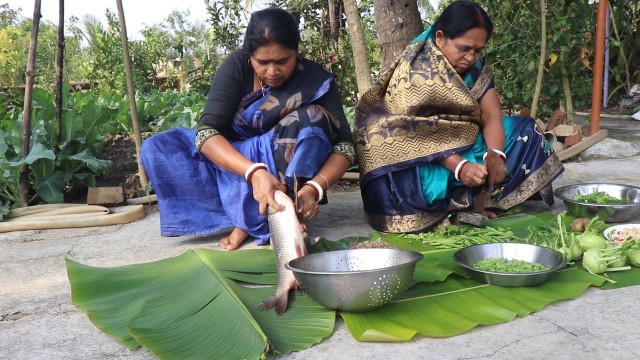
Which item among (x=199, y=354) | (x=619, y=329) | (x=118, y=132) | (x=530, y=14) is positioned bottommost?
(x=619, y=329)

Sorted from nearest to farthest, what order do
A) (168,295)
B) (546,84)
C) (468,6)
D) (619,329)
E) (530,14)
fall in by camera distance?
(619,329) < (168,295) < (468,6) < (530,14) < (546,84)

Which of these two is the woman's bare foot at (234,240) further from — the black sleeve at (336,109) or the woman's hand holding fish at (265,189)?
the black sleeve at (336,109)

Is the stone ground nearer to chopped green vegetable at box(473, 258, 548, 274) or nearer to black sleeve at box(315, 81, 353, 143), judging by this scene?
chopped green vegetable at box(473, 258, 548, 274)

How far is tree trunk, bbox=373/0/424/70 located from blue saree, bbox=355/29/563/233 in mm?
1131

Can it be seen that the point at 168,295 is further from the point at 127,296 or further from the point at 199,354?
the point at 199,354

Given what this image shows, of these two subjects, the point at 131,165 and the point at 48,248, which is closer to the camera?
the point at 48,248

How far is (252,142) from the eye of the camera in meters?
2.95

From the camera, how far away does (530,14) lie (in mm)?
5359

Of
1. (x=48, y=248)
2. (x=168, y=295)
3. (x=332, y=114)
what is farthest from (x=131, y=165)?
(x=168, y=295)

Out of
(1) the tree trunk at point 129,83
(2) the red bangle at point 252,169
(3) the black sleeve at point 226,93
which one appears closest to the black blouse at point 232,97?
(3) the black sleeve at point 226,93

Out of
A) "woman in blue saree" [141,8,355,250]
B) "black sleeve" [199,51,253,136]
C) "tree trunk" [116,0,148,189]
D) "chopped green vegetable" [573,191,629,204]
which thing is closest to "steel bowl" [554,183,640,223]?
"chopped green vegetable" [573,191,629,204]

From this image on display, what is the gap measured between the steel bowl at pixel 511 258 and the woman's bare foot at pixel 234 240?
116 centimetres

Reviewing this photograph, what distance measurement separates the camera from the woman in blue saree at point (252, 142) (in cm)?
268

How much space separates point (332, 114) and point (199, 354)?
1.54 meters
